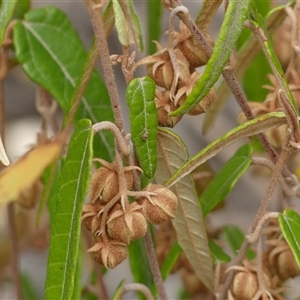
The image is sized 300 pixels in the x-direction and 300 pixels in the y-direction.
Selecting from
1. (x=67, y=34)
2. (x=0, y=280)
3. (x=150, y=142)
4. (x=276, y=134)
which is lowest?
(x=0, y=280)

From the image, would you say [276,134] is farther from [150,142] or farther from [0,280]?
[0,280]

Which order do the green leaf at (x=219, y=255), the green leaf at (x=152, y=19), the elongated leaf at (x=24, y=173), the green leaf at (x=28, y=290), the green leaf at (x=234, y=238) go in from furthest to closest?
the green leaf at (x=28, y=290), the green leaf at (x=234, y=238), the green leaf at (x=152, y=19), the green leaf at (x=219, y=255), the elongated leaf at (x=24, y=173)

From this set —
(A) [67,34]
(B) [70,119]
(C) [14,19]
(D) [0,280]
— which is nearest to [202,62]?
(B) [70,119]

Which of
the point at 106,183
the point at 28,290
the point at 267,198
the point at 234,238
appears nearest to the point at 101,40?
the point at 106,183

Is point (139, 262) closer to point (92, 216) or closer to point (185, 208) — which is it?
point (185, 208)

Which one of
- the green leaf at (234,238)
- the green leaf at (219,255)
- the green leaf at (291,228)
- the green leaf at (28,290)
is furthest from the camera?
the green leaf at (28,290)

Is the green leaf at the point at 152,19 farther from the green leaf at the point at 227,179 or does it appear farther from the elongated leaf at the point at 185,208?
the elongated leaf at the point at 185,208

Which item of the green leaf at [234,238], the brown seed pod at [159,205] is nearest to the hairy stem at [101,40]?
the brown seed pod at [159,205]
